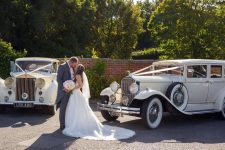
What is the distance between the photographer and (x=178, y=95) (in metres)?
11.3

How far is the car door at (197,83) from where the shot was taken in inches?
463

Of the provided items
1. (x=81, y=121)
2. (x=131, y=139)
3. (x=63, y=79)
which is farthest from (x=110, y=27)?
(x=131, y=139)

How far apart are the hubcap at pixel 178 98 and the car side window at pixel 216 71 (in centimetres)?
158

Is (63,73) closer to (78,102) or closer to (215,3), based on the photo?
(78,102)

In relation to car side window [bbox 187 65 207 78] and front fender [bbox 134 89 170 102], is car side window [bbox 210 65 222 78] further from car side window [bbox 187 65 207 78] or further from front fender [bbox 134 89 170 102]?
front fender [bbox 134 89 170 102]

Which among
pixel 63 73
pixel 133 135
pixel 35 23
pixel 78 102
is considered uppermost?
pixel 35 23

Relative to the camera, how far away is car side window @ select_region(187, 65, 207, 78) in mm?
11977

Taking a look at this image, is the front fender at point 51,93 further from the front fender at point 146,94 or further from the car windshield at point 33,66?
the front fender at point 146,94

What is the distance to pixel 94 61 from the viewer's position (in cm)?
1759

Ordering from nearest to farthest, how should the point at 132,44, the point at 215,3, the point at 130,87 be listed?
the point at 130,87 → the point at 215,3 → the point at 132,44

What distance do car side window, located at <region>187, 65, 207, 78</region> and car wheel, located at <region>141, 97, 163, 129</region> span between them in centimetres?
165

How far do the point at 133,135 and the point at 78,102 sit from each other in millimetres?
1448

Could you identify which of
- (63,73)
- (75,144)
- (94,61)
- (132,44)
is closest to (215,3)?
(94,61)

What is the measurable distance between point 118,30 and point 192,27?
18.0 metres
